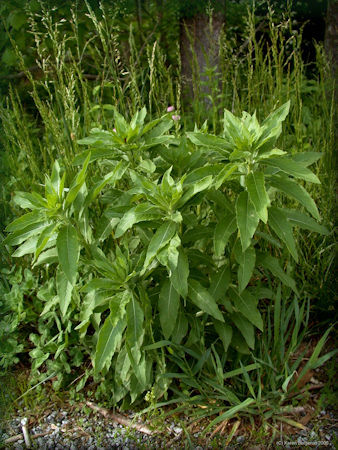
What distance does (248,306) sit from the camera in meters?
2.36

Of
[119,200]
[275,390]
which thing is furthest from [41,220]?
[275,390]

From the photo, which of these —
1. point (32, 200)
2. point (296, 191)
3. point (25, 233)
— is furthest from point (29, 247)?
point (296, 191)

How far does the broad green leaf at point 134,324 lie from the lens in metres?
2.22

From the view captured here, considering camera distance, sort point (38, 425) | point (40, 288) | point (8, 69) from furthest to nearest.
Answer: point (8, 69), point (40, 288), point (38, 425)

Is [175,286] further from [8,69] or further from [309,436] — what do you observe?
[8,69]

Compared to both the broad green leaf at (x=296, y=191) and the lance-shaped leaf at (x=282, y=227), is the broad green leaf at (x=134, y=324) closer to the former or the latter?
the lance-shaped leaf at (x=282, y=227)

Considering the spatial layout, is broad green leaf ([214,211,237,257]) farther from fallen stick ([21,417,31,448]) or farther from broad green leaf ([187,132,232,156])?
fallen stick ([21,417,31,448])

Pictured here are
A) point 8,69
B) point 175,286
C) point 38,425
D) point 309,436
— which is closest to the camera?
point 175,286

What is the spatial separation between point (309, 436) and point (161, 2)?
13.2 ft

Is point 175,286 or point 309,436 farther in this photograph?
point 309,436

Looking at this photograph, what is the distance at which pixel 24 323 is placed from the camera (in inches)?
117

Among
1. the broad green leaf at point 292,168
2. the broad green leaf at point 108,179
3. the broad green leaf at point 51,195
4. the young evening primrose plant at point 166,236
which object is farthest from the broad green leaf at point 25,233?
the broad green leaf at point 292,168

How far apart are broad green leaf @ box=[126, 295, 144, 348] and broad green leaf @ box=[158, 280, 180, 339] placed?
93mm

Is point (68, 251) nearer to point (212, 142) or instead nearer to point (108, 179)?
point (108, 179)
